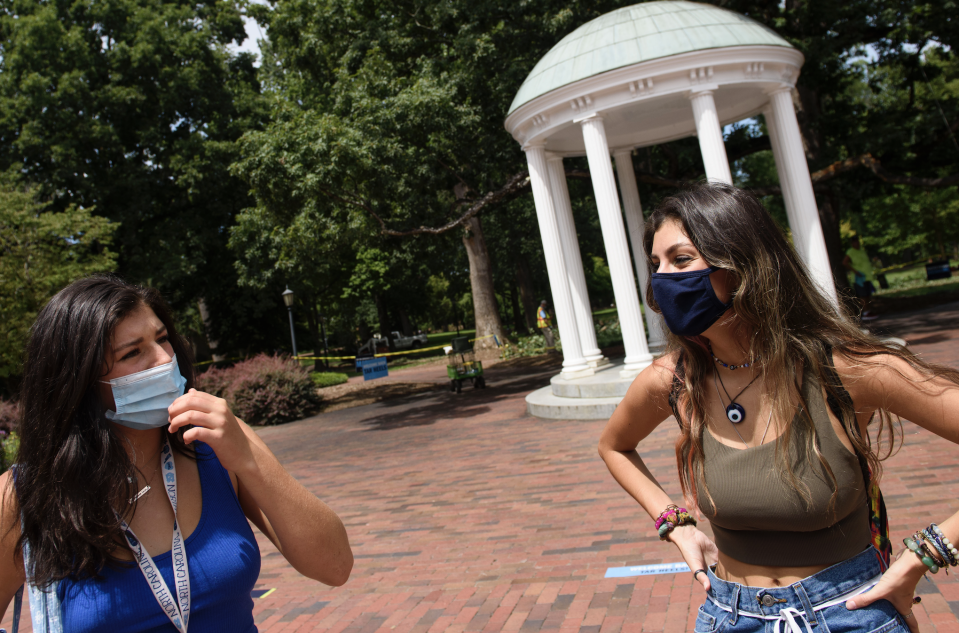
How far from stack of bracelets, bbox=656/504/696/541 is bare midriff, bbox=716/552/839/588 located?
0.17 metres

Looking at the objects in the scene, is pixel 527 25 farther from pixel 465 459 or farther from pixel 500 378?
pixel 465 459

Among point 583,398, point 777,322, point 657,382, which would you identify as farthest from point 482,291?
point 777,322

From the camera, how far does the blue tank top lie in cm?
172

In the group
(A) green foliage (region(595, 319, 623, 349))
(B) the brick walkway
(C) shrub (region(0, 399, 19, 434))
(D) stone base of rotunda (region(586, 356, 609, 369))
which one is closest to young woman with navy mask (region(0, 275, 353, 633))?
(B) the brick walkway

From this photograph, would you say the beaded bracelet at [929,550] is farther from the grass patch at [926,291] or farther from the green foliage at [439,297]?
the green foliage at [439,297]

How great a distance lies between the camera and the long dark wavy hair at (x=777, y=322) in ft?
6.06

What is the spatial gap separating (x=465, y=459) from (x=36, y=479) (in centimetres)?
770

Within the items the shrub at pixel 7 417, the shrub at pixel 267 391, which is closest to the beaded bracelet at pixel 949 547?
the shrub at pixel 7 417

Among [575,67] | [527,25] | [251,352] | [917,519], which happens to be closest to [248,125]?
[251,352]

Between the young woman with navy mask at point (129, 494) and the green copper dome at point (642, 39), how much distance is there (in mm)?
10534

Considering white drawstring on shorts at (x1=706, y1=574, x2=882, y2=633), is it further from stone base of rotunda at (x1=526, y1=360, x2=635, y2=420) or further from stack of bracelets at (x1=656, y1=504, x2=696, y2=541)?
stone base of rotunda at (x1=526, y1=360, x2=635, y2=420)

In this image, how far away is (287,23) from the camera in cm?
2059

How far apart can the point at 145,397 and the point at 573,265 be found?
39.6 feet

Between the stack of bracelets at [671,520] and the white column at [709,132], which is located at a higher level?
the white column at [709,132]
